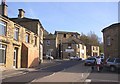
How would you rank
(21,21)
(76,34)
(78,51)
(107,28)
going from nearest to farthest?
(107,28) → (21,21) → (78,51) → (76,34)

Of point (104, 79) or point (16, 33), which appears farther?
point (16, 33)

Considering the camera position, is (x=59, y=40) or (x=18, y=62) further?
(x=59, y=40)

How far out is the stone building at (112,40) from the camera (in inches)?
1518

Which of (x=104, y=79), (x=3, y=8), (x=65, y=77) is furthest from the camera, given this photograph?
(x=3, y=8)

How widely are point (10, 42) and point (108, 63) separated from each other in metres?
11.9

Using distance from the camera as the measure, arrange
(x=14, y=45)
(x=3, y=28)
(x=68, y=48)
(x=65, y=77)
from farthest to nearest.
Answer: (x=68, y=48) < (x=14, y=45) < (x=3, y=28) < (x=65, y=77)

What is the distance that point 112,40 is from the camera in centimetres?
4031

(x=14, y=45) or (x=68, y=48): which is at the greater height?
(x=68, y=48)

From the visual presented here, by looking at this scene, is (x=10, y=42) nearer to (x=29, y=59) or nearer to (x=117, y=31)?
(x=29, y=59)

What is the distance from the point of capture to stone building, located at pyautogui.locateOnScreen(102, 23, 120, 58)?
38.6 meters

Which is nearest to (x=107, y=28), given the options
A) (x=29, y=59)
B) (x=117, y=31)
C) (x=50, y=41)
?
(x=117, y=31)

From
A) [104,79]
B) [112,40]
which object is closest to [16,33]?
[112,40]

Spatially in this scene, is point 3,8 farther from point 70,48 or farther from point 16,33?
point 70,48

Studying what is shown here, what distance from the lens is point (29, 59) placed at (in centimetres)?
3728
